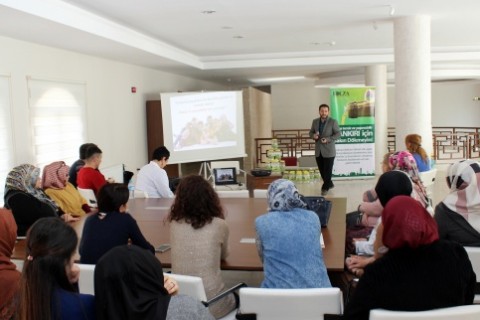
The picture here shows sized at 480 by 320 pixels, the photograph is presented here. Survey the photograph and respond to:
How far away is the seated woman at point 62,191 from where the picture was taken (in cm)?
479

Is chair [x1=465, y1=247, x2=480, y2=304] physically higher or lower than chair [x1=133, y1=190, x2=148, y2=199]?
lower

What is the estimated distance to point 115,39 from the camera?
6.47 meters

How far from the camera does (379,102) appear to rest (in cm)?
1246

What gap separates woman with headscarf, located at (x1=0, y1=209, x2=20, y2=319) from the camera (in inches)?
95.2

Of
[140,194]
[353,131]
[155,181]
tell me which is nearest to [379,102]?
[353,131]

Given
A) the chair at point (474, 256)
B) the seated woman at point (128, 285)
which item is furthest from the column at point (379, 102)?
the seated woman at point (128, 285)

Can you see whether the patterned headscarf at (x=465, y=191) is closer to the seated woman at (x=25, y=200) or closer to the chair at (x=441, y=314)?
the chair at (x=441, y=314)

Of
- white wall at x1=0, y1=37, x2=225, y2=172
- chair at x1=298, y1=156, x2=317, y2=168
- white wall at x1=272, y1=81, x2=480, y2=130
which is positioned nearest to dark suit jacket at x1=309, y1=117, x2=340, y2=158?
chair at x1=298, y1=156, x2=317, y2=168

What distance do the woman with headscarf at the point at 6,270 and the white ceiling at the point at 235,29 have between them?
2.50m

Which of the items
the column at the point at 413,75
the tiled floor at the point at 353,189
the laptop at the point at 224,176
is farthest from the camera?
the tiled floor at the point at 353,189

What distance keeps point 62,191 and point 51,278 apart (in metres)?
3.30

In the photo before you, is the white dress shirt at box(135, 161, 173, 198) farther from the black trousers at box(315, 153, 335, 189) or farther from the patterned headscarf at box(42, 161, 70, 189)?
the black trousers at box(315, 153, 335, 189)

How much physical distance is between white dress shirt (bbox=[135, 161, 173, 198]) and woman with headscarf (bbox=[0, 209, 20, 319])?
302 centimetres

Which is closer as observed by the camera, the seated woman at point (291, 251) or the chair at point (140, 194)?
the seated woman at point (291, 251)
